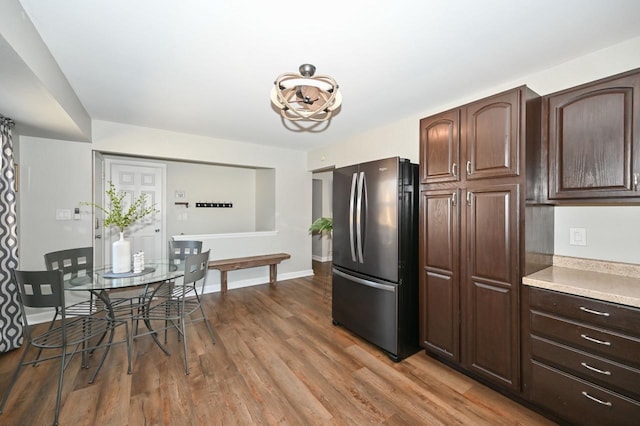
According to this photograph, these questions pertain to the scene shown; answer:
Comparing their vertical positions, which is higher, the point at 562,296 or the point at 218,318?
the point at 562,296

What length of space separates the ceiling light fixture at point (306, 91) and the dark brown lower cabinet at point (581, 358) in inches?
73.4

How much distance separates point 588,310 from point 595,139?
3.59 ft

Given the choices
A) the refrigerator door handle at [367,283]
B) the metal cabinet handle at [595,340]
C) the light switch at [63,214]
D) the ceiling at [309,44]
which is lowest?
the metal cabinet handle at [595,340]

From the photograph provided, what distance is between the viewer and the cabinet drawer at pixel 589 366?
1428mm

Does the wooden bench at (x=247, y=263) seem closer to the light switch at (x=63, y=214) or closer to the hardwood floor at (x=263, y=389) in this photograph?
the hardwood floor at (x=263, y=389)

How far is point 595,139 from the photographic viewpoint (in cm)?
177

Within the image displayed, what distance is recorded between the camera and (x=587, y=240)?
2.05 metres

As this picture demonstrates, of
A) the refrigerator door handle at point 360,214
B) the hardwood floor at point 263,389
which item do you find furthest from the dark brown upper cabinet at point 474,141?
the hardwood floor at point 263,389

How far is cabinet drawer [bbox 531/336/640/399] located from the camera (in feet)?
4.68

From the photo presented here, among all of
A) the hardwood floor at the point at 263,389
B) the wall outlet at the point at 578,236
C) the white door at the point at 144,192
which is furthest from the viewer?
the white door at the point at 144,192

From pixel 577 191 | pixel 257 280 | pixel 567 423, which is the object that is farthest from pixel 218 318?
pixel 577 191

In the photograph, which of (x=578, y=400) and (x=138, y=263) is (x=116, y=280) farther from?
(x=578, y=400)

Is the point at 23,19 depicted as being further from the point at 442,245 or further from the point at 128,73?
the point at 442,245

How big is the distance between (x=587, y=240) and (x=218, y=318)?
A: 12.2 ft
